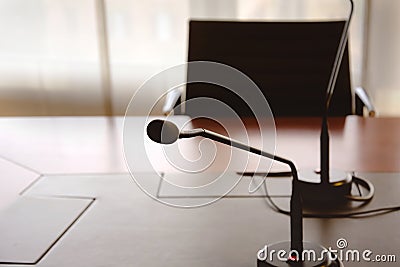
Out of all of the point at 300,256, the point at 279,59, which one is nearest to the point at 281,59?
the point at 279,59

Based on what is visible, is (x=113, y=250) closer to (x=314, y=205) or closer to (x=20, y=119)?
(x=314, y=205)

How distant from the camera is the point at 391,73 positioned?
2684mm

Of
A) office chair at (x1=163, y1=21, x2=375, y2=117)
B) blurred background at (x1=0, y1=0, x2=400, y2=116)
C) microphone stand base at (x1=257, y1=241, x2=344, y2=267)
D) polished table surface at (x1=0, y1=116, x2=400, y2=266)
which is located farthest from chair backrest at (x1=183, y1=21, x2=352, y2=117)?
microphone stand base at (x1=257, y1=241, x2=344, y2=267)

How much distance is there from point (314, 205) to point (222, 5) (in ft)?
5.82

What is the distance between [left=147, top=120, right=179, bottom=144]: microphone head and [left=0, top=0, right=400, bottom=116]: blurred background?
1.95 metres

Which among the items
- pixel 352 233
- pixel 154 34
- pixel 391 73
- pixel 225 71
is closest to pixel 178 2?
pixel 154 34

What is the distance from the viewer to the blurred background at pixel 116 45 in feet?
8.81

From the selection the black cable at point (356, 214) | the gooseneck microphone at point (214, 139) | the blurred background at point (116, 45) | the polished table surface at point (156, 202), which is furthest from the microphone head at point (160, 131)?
the blurred background at point (116, 45)

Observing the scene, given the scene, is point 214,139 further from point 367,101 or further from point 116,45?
point 116,45

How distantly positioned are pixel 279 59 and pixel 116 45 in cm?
111

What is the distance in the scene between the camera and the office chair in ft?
6.40

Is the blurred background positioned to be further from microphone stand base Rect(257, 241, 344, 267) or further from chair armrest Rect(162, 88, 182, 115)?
microphone stand base Rect(257, 241, 344, 267)

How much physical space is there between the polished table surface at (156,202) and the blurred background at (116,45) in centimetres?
111

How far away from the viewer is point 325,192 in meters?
1.13
